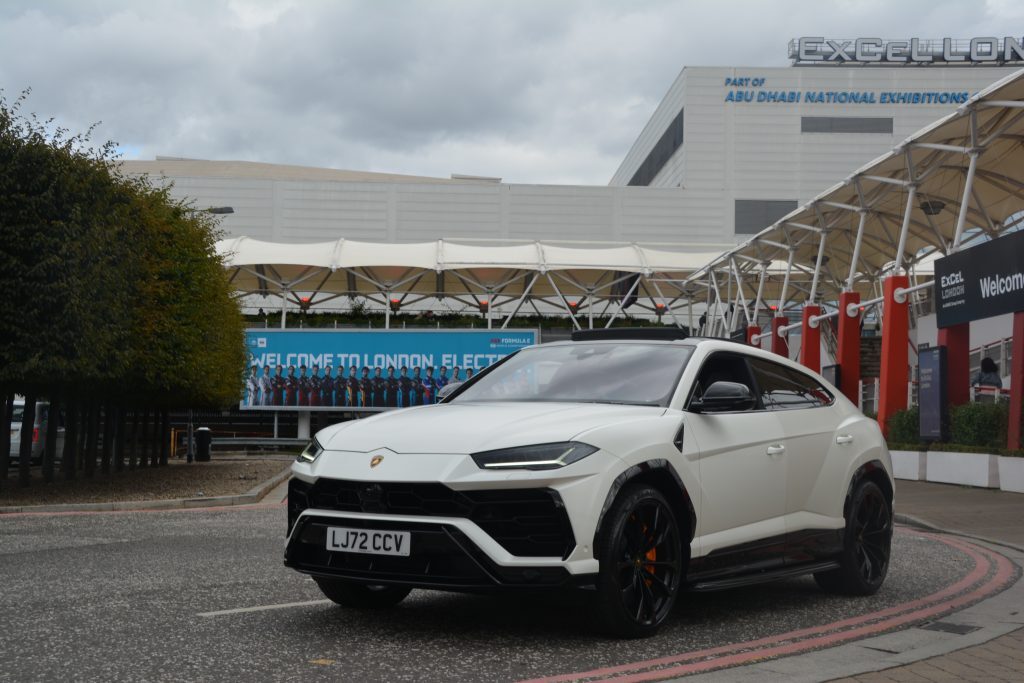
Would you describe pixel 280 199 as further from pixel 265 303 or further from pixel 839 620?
pixel 839 620

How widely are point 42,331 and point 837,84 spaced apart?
70820 mm

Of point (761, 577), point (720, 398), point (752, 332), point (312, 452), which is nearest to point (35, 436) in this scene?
point (752, 332)

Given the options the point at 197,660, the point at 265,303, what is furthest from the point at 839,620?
the point at 265,303

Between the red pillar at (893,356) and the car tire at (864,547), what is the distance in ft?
58.4

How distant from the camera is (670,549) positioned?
19.5ft

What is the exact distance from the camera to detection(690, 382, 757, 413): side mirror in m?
6.33

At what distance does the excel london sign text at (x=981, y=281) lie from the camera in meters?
18.5

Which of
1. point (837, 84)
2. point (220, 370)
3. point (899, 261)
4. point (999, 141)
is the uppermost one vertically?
point (837, 84)

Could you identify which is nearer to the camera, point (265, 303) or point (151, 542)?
point (151, 542)

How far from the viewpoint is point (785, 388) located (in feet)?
24.6

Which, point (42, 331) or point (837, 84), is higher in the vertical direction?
point (837, 84)

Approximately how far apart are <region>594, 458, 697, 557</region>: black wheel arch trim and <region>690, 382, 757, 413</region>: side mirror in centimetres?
56

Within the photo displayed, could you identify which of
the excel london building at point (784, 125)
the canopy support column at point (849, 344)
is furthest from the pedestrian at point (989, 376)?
the excel london building at point (784, 125)

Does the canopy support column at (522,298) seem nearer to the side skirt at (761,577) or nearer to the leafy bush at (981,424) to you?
the leafy bush at (981,424)
